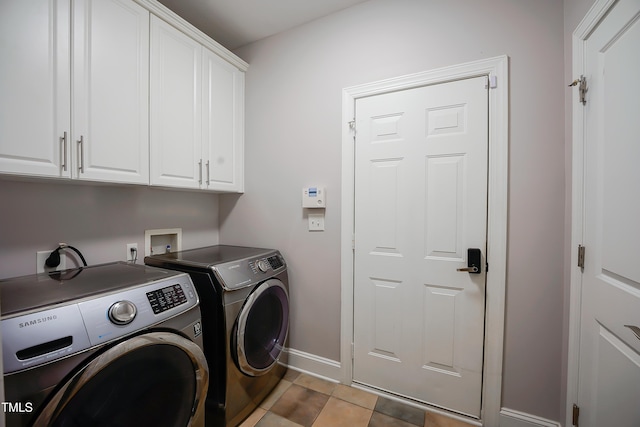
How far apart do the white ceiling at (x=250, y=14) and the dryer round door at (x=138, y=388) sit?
6.62 ft

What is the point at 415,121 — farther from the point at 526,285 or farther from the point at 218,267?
the point at 218,267

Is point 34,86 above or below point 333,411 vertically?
above

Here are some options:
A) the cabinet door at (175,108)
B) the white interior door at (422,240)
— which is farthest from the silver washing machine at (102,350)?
the white interior door at (422,240)

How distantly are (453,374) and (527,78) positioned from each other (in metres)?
1.70

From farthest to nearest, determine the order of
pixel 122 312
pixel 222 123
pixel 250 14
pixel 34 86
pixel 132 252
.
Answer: pixel 222 123 < pixel 250 14 < pixel 132 252 < pixel 34 86 < pixel 122 312

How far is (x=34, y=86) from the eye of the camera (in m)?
1.06

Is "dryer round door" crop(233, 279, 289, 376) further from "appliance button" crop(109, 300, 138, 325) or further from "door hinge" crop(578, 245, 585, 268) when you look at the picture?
"door hinge" crop(578, 245, 585, 268)

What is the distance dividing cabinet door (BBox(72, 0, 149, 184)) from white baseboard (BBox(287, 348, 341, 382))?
1.61m

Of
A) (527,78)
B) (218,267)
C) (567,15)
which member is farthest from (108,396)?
(567,15)

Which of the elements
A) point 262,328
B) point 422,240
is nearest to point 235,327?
point 262,328

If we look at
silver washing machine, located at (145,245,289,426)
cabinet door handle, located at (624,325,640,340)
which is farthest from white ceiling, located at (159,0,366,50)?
cabinet door handle, located at (624,325,640,340)

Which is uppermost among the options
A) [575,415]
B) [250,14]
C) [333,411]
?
[250,14]

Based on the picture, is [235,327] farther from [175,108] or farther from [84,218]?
[175,108]

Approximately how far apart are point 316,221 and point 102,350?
51.5 inches
